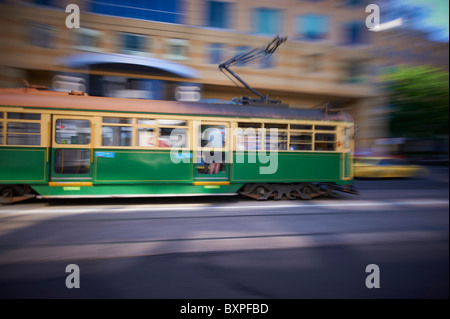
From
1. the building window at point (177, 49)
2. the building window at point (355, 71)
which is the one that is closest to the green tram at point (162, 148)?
the building window at point (177, 49)

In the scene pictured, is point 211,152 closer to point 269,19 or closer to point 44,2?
point 269,19

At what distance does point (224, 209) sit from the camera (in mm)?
6586

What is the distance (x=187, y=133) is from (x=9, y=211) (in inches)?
182

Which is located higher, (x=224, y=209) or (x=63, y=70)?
(x=63, y=70)

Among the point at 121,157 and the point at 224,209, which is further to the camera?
the point at 121,157

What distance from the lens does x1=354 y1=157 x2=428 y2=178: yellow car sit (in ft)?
42.3

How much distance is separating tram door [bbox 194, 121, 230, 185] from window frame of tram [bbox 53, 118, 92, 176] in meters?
2.88

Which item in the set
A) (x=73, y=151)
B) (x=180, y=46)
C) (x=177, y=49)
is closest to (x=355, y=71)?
(x=180, y=46)

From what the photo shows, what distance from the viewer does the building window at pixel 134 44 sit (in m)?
13.0

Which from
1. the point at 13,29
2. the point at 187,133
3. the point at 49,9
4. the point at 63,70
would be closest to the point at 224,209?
the point at 187,133

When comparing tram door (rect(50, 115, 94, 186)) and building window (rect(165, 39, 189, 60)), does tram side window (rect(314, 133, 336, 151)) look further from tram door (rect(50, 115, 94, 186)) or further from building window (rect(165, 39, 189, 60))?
building window (rect(165, 39, 189, 60))

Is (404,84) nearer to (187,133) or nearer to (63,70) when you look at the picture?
(187,133)

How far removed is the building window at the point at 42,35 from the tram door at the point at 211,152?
10325mm

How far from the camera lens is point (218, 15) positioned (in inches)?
466
